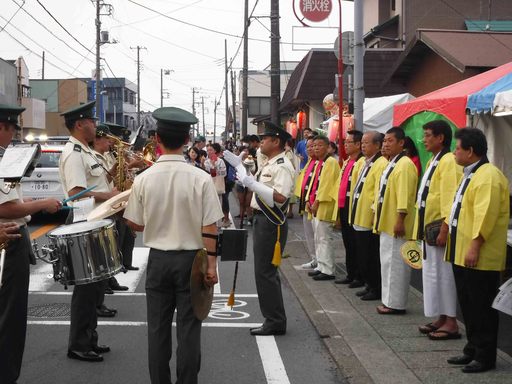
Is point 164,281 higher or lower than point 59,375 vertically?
higher

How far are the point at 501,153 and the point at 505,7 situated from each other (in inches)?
532

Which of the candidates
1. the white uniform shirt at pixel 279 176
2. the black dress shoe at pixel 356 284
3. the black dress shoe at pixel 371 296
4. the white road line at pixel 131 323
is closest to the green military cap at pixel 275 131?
the white uniform shirt at pixel 279 176

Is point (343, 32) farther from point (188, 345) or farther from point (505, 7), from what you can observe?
point (505, 7)

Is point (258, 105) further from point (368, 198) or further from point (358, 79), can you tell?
point (368, 198)

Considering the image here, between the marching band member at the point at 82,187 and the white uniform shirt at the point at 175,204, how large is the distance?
4.81 feet

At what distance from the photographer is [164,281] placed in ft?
14.3

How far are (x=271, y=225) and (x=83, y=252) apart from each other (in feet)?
6.87

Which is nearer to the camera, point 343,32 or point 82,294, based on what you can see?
point 82,294

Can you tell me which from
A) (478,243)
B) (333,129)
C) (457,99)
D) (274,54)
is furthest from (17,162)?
(274,54)

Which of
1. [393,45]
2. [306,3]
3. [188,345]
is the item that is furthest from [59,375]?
[393,45]

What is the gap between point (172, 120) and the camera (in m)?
4.29

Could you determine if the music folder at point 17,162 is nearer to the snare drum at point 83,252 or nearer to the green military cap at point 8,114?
the green military cap at point 8,114

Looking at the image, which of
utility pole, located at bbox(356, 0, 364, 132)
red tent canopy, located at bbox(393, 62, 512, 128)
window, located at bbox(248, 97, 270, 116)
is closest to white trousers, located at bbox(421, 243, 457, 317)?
red tent canopy, located at bbox(393, 62, 512, 128)

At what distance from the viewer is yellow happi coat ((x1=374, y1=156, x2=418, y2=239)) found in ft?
22.7
